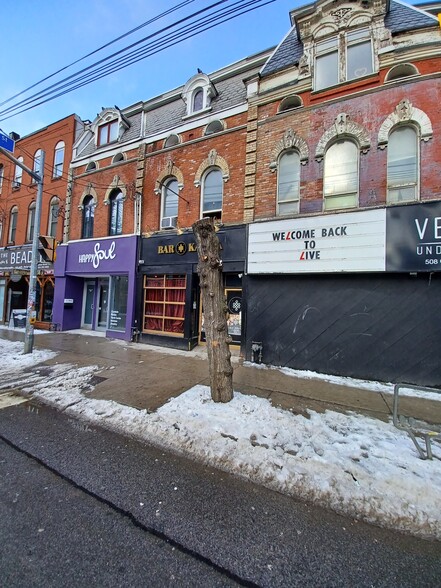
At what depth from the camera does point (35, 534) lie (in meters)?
2.18

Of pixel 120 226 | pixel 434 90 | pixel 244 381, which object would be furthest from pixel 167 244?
Answer: pixel 434 90

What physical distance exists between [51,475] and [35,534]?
34.0 inches

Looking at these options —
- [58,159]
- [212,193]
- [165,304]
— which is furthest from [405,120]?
[58,159]

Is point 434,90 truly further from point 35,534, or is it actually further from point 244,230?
point 35,534

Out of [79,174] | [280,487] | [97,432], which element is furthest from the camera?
[79,174]

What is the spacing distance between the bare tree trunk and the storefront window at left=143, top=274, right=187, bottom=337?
16.7 feet

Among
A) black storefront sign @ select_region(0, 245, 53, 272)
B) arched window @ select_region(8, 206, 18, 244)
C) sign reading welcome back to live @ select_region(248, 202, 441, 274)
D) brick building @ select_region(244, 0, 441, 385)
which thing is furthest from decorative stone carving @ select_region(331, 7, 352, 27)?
arched window @ select_region(8, 206, 18, 244)

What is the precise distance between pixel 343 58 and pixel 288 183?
3.77 metres

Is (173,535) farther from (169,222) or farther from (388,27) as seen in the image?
(388,27)

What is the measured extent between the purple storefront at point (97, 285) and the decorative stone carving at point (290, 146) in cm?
601

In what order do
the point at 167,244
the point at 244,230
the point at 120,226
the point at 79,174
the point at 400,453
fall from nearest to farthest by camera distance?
the point at 400,453 → the point at 244,230 → the point at 167,244 → the point at 120,226 → the point at 79,174

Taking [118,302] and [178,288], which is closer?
[178,288]

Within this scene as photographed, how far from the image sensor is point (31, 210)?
50.9ft

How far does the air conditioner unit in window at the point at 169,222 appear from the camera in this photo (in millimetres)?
10132
